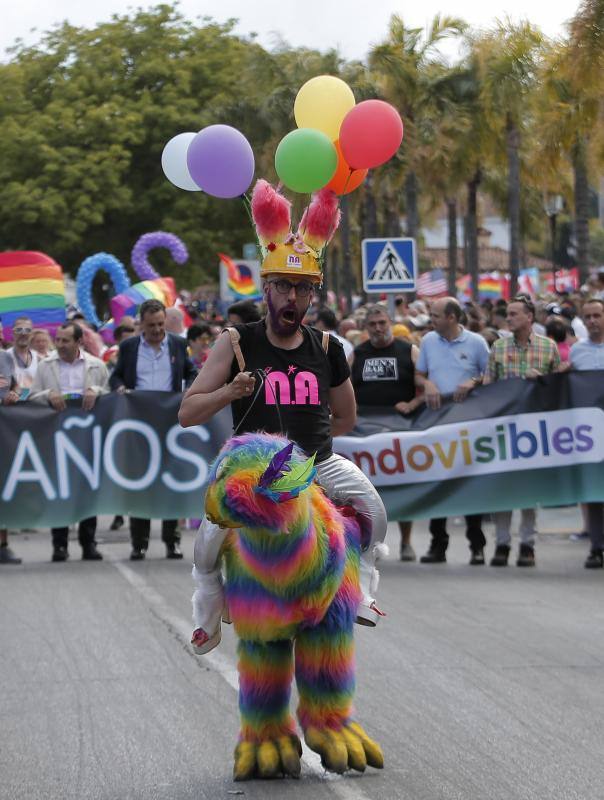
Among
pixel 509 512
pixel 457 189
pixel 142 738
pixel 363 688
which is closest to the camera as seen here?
pixel 142 738

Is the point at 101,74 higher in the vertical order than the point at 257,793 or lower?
higher

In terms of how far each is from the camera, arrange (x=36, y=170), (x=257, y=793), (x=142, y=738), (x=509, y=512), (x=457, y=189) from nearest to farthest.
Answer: (x=257, y=793) → (x=142, y=738) → (x=509, y=512) → (x=457, y=189) → (x=36, y=170)

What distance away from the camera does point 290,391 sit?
6.36m

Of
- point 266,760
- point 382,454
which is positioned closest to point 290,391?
point 266,760

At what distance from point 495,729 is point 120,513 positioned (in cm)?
727

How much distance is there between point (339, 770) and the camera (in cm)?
598

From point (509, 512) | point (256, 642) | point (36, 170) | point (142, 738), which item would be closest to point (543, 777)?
point (256, 642)

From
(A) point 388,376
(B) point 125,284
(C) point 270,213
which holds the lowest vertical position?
(A) point 388,376

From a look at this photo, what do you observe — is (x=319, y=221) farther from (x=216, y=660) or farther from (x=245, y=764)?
(x=216, y=660)

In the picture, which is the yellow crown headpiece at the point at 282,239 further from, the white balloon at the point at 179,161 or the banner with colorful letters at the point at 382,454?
the banner with colorful letters at the point at 382,454

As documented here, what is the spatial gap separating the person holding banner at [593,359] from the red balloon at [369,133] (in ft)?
21.3

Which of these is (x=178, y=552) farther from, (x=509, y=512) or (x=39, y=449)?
(x=509, y=512)

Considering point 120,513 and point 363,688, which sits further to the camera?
point 120,513

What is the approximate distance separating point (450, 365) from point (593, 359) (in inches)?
46.3
